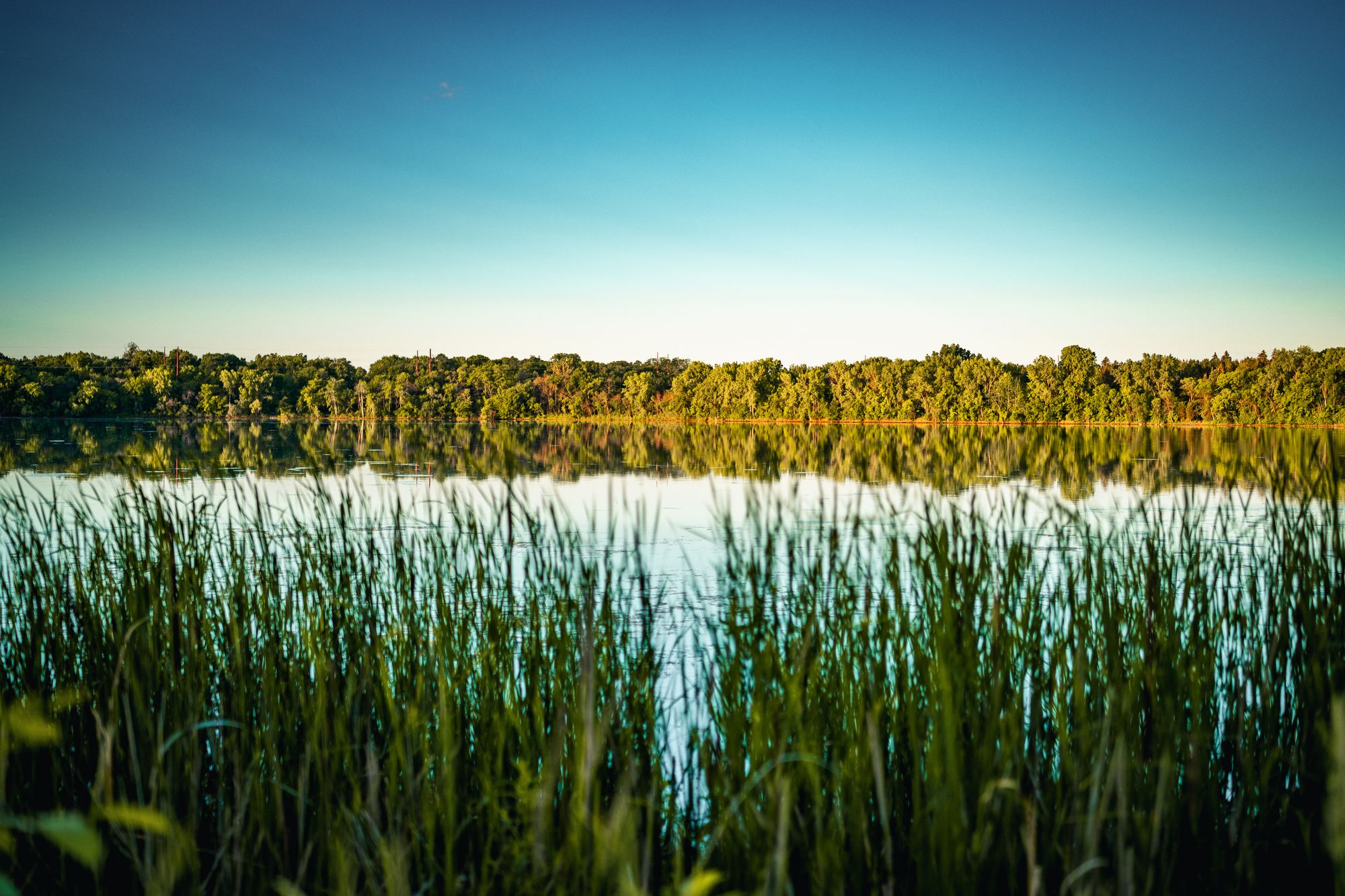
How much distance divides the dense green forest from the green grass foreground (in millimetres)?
72076

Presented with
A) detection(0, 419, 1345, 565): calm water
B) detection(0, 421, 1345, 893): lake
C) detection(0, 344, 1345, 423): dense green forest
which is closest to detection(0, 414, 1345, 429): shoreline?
detection(0, 344, 1345, 423): dense green forest

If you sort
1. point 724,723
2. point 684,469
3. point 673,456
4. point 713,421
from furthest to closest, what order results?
point 713,421, point 673,456, point 684,469, point 724,723

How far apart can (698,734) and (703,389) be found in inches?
3717

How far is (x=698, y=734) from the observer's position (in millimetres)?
3379

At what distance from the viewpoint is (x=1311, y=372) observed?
229 ft

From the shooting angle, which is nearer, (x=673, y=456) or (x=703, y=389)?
(x=673, y=456)

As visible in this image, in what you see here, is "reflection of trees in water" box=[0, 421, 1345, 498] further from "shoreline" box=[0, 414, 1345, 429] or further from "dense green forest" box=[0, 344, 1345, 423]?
"dense green forest" box=[0, 344, 1345, 423]

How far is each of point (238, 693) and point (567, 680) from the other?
1.20m

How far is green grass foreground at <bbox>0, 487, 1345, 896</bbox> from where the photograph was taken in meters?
2.56

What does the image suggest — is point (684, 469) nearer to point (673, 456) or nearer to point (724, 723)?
point (673, 456)

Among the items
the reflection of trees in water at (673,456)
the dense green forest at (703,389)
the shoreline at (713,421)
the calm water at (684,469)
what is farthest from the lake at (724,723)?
the dense green forest at (703,389)

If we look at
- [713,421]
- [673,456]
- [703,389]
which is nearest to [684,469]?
[673,456]

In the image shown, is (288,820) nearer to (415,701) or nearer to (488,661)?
(415,701)

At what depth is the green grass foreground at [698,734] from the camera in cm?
256
